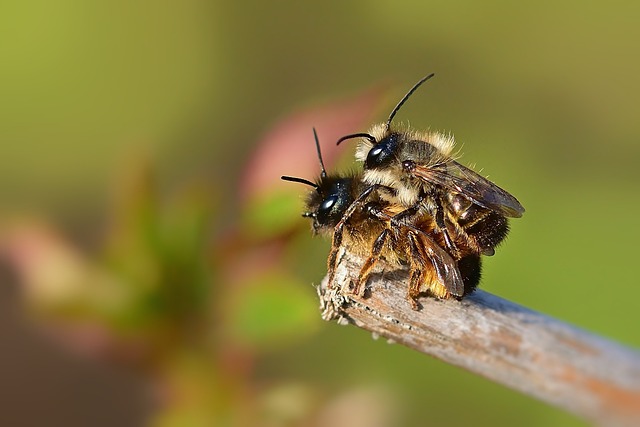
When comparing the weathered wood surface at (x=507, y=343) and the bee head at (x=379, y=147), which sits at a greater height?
the bee head at (x=379, y=147)

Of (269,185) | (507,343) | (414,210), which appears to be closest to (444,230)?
(414,210)

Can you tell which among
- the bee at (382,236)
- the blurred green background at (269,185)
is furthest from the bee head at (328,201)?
the blurred green background at (269,185)

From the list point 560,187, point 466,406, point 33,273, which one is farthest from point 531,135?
point 33,273

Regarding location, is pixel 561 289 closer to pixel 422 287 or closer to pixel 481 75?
pixel 481 75

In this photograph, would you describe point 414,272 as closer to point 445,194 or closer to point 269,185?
point 445,194

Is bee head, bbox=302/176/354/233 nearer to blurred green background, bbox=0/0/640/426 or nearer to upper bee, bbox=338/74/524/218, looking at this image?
upper bee, bbox=338/74/524/218

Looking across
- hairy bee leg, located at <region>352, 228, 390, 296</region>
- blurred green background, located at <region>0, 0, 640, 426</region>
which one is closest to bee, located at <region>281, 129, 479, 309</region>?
hairy bee leg, located at <region>352, 228, 390, 296</region>

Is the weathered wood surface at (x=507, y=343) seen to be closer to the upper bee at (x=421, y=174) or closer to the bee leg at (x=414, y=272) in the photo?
the bee leg at (x=414, y=272)

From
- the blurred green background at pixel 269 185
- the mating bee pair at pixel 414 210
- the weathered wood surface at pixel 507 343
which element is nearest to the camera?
the weathered wood surface at pixel 507 343
